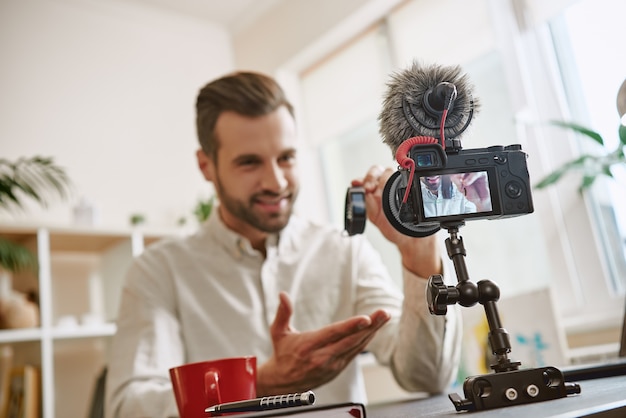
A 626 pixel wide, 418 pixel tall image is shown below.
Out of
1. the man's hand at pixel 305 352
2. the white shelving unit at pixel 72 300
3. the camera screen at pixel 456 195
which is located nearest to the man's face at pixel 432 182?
the camera screen at pixel 456 195

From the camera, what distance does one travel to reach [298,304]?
4.22 ft

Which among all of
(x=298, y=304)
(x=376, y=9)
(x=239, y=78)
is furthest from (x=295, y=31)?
(x=298, y=304)

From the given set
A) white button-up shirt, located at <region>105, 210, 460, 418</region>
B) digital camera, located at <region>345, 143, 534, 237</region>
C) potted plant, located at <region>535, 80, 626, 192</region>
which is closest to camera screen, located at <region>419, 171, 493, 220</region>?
digital camera, located at <region>345, 143, 534, 237</region>

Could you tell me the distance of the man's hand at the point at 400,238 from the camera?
2.57 feet

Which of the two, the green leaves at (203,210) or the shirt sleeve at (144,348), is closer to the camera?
the shirt sleeve at (144,348)

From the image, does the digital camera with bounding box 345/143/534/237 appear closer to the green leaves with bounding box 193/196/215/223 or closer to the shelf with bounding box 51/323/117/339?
the shelf with bounding box 51/323/117/339

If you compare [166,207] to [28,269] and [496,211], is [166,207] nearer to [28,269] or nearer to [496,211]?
[28,269]

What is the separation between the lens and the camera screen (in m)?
0.51

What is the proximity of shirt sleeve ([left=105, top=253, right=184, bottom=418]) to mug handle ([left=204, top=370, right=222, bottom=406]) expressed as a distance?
27cm

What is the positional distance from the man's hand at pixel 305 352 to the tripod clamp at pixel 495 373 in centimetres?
23

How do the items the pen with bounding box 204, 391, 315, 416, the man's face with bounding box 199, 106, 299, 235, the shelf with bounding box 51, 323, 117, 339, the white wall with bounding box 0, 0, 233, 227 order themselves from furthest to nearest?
the white wall with bounding box 0, 0, 233, 227 < the shelf with bounding box 51, 323, 117, 339 < the man's face with bounding box 199, 106, 299, 235 < the pen with bounding box 204, 391, 315, 416

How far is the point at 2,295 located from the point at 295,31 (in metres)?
1.92

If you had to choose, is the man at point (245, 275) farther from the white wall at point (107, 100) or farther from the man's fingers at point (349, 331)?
the white wall at point (107, 100)

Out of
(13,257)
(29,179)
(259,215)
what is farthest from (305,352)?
(29,179)
